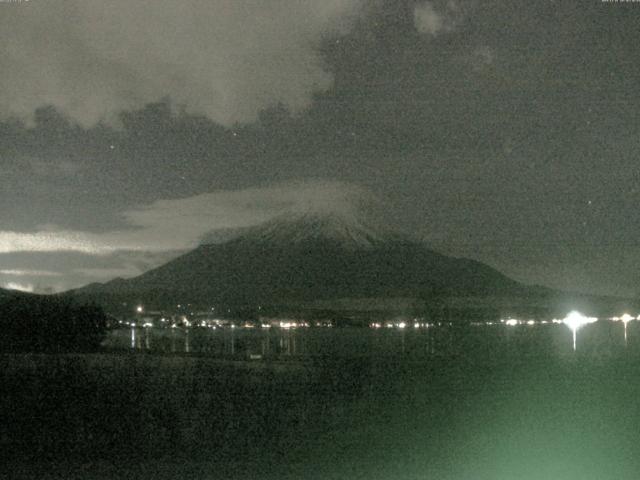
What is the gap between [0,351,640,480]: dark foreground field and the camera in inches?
451

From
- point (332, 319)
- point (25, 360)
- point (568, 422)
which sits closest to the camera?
point (568, 422)

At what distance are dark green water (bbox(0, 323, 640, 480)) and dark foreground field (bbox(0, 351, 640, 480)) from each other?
1.1 inches

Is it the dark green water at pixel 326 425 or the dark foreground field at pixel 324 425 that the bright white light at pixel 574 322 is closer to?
the dark green water at pixel 326 425

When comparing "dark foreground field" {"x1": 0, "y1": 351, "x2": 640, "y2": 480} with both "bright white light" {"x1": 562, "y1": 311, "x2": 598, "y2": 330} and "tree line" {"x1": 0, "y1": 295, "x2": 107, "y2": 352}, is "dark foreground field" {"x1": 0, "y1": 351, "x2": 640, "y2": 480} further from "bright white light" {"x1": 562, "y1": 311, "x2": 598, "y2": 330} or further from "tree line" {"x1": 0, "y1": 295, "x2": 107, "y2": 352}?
"bright white light" {"x1": 562, "y1": 311, "x2": 598, "y2": 330}

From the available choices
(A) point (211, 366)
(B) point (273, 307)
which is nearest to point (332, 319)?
(B) point (273, 307)

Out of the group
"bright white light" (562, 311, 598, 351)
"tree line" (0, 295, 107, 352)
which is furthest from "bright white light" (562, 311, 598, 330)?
"tree line" (0, 295, 107, 352)

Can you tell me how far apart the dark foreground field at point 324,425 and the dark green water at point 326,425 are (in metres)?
0.03

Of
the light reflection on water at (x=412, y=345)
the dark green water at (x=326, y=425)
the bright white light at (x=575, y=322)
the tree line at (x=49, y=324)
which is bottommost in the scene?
the bright white light at (x=575, y=322)

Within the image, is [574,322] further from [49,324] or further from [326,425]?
[326,425]

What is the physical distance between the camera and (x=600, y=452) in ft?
41.1

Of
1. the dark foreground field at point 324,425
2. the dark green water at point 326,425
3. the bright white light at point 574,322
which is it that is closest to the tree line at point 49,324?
the dark foreground field at point 324,425

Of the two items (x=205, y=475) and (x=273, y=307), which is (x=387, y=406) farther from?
(x=273, y=307)

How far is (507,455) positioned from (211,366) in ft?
58.7

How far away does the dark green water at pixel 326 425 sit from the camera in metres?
11.5
